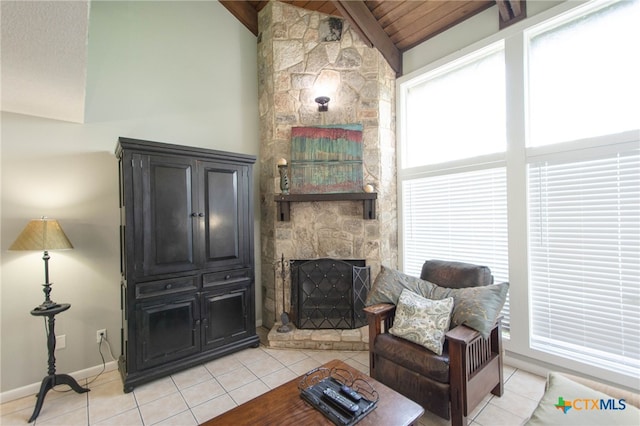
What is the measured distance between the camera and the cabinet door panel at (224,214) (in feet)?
8.98

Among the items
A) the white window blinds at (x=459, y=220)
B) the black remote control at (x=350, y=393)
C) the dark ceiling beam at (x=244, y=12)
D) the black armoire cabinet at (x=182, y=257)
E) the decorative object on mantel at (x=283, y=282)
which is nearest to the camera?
the black remote control at (x=350, y=393)

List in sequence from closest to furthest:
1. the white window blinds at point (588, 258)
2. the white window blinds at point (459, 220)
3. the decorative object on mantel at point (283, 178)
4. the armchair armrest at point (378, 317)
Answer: the white window blinds at point (588, 258)
the armchair armrest at point (378, 317)
the white window blinds at point (459, 220)
the decorative object on mantel at point (283, 178)

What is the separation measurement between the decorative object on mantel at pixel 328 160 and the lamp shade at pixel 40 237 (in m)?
2.12

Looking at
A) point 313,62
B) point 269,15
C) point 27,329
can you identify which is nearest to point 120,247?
point 27,329

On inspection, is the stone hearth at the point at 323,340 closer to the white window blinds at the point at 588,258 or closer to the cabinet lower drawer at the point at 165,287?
the cabinet lower drawer at the point at 165,287

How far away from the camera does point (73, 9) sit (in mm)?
1258

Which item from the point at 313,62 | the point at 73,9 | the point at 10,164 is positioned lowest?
the point at 10,164

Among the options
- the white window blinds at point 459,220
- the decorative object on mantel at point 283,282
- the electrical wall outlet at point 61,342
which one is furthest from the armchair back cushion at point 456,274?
the electrical wall outlet at point 61,342

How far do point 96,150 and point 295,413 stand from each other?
284 cm

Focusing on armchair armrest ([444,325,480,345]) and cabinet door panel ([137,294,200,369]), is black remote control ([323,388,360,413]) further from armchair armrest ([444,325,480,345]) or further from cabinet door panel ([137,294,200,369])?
cabinet door panel ([137,294,200,369])

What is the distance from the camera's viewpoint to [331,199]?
3.17m

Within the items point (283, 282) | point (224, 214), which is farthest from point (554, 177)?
point (224, 214)

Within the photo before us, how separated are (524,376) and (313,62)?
3.90 metres

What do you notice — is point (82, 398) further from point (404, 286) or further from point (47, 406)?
point (404, 286)
